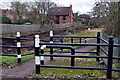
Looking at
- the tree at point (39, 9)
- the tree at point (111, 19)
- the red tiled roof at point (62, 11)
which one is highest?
the red tiled roof at point (62, 11)

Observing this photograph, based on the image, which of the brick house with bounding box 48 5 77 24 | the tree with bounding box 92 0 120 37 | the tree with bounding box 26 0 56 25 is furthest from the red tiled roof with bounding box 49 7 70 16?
the tree with bounding box 92 0 120 37

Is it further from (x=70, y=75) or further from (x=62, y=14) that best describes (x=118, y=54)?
(x=62, y=14)

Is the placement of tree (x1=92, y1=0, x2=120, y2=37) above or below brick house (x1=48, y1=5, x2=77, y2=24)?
below

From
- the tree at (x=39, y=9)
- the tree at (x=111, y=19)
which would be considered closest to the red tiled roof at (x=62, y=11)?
the tree at (x=39, y=9)

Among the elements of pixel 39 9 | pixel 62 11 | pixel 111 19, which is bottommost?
pixel 111 19

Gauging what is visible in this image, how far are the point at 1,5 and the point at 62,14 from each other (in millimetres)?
37893

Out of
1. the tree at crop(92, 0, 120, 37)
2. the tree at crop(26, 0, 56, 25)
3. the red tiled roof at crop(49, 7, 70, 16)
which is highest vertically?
the red tiled roof at crop(49, 7, 70, 16)

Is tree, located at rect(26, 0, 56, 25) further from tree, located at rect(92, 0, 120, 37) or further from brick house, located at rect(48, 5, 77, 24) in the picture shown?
tree, located at rect(92, 0, 120, 37)

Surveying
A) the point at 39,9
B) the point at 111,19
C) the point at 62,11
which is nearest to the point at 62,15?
the point at 62,11

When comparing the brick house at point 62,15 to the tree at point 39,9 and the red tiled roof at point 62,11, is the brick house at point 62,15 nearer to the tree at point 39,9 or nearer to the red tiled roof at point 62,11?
the red tiled roof at point 62,11

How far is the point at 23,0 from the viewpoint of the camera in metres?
34.1

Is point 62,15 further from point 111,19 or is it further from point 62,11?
point 111,19

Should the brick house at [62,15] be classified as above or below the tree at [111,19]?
above

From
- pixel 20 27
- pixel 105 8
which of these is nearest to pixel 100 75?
pixel 105 8
